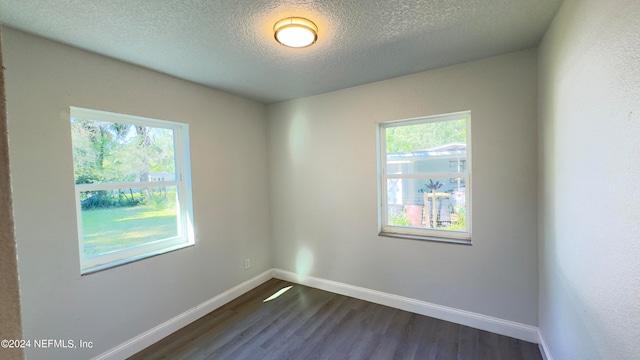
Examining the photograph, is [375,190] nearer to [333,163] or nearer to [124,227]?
[333,163]

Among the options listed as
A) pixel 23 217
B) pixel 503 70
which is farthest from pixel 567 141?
pixel 23 217

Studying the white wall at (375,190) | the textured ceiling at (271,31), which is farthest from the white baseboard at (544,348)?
the textured ceiling at (271,31)

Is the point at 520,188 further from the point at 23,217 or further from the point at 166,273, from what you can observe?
the point at 23,217

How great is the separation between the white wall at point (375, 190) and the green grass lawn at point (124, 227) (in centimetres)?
140

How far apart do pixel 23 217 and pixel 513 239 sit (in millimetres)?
3590

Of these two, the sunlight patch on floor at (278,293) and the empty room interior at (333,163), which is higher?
the empty room interior at (333,163)

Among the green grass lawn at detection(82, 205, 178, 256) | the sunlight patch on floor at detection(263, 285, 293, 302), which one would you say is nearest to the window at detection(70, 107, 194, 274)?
the green grass lawn at detection(82, 205, 178, 256)

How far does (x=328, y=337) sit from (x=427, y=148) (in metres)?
2.03

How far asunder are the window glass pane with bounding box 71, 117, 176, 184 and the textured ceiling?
0.58 meters

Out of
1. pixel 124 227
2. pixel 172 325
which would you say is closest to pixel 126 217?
pixel 124 227

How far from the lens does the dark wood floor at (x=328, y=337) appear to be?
7.17 feet

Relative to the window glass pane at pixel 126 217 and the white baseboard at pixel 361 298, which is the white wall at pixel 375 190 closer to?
the white baseboard at pixel 361 298

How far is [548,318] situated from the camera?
77.5 inches

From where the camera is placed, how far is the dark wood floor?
7.17 feet
